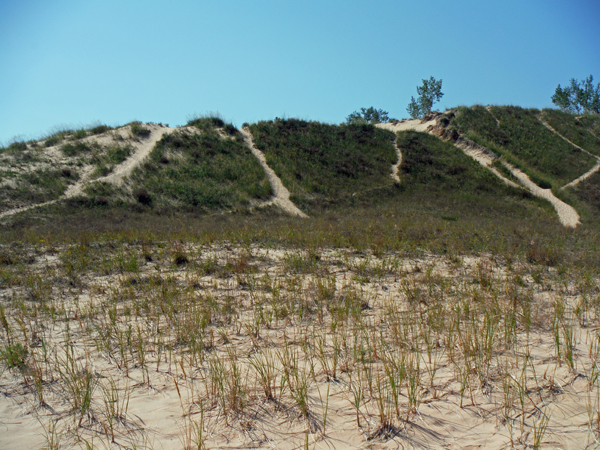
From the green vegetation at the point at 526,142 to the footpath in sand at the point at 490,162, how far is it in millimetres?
735

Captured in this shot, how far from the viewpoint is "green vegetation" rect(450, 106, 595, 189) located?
30281 mm

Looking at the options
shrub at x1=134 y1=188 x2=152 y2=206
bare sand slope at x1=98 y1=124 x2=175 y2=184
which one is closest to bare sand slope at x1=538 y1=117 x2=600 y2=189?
shrub at x1=134 y1=188 x2=152 y2=206

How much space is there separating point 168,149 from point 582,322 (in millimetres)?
25252

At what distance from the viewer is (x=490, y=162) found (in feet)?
99.3

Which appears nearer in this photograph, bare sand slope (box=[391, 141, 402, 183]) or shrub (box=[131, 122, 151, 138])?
shrub (box=[131, 122, 151, 138])

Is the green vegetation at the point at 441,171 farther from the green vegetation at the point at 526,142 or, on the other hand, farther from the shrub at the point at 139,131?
the shrub at the point at 139,131

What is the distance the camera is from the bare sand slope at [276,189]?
21208mm

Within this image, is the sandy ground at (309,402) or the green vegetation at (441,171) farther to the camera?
the green vegetation at (441,171)

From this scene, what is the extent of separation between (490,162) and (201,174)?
79.6ft

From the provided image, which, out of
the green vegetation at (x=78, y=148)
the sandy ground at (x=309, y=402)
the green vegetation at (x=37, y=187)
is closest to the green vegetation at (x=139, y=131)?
the green vegetation at (x=78, y=148)

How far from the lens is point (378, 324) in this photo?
13.4 feet

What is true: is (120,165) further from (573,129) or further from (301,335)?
(573,129)

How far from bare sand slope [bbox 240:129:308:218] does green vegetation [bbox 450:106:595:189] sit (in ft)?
67.0

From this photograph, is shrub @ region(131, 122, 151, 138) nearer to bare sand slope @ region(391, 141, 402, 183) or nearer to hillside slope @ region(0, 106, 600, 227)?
hillside slope @ region(0, 106, 600, 227)
